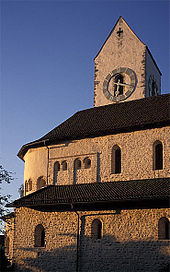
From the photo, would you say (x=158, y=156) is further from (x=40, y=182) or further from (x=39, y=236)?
(x=40, y=182)

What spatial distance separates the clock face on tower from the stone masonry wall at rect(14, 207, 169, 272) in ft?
42.0

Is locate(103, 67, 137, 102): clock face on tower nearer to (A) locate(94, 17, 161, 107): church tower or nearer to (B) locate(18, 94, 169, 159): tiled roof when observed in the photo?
(A) locate(94, 17, 161, 107): church tower

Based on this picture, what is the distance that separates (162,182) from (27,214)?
8.20 m

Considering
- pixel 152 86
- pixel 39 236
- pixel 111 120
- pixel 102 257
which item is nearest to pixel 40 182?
pixel 39 236

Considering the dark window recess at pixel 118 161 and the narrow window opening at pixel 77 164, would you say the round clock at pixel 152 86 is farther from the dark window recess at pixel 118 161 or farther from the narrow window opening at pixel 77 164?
the narrow window opening at pixel 77 164

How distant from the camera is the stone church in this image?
22016 millimetres

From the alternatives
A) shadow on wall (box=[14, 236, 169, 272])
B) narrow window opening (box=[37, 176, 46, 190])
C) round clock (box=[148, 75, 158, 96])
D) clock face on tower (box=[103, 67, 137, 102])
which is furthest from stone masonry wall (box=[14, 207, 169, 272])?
round clock (box=[148, 75, 158, 96])

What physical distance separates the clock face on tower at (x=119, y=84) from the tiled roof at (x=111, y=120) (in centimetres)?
327

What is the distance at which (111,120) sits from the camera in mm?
28172

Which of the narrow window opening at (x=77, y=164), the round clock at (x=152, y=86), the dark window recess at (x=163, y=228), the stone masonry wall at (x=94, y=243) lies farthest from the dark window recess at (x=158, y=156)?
the round clock at (x=152, y=86)

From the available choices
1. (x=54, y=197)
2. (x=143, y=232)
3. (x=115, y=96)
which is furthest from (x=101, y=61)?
(x=143, y=232)

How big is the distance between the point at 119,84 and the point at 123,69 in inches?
53.3

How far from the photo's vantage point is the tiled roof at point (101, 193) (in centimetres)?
2200

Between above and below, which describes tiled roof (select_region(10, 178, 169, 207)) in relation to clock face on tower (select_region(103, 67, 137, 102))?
below
